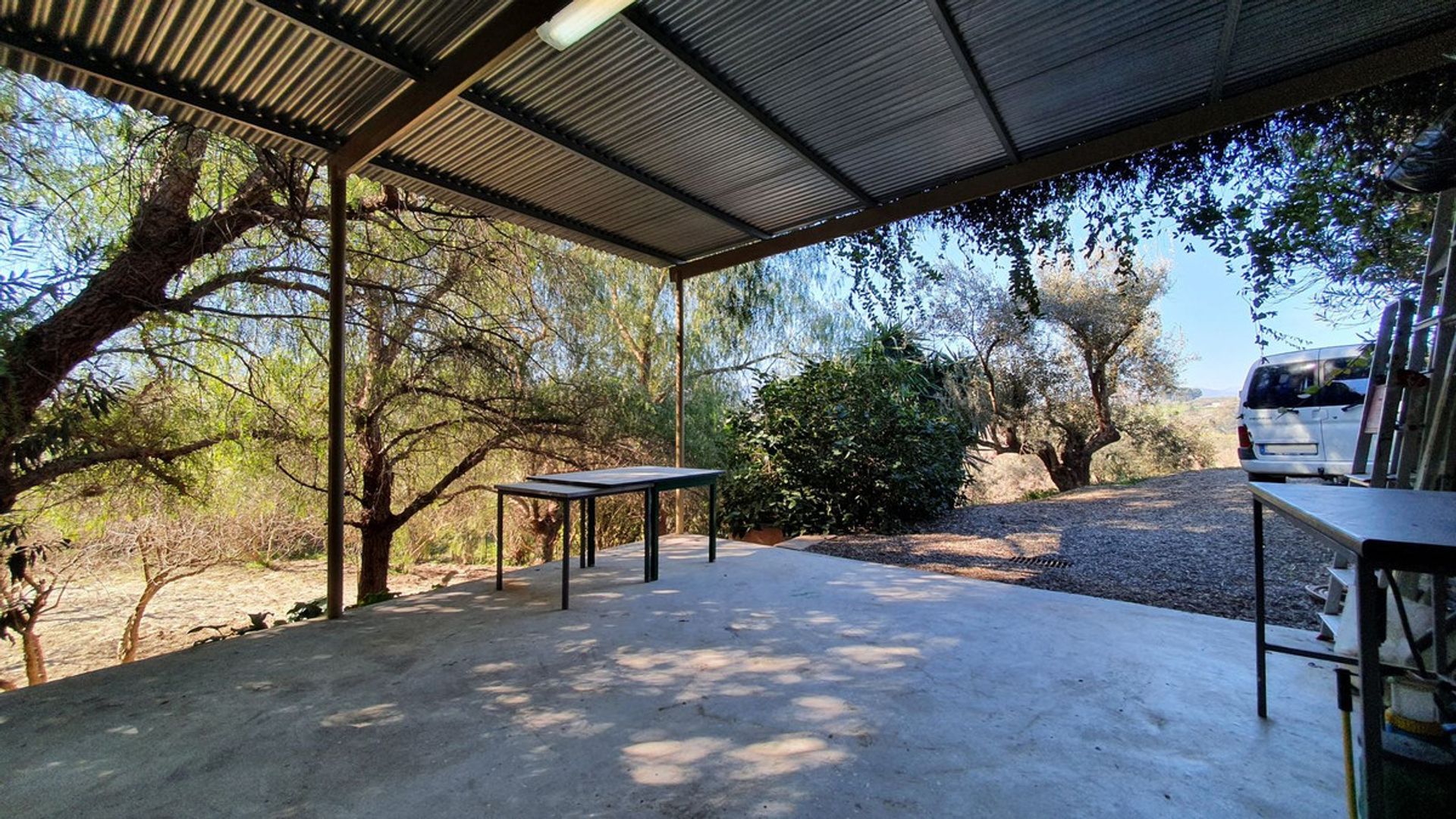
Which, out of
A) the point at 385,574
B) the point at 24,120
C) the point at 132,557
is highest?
the point at 24,120

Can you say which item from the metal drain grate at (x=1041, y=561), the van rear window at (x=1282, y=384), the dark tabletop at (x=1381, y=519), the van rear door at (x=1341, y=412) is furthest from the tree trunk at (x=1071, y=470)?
the dark tabletop at (x=1381, y=519)

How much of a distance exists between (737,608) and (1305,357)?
17.3 ft

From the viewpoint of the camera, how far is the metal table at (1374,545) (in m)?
0.95

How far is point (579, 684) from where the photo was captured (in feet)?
7.54

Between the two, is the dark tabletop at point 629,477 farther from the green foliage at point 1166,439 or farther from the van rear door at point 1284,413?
the green foliage at point 1166,439

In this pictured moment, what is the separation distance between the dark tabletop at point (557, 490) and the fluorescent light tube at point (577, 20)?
217cm

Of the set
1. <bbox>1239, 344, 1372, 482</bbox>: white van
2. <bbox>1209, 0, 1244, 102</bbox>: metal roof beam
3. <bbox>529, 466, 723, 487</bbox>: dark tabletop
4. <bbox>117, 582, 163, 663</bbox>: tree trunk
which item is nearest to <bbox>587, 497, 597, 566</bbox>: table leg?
<bbox>529, 466, 723, 487</bbox>: dark tabletop

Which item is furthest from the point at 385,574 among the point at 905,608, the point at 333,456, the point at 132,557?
the point at 905,608

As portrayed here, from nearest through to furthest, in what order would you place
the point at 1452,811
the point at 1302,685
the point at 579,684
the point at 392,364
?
the point at 1452,811 → the point at 1302,685 → the point at 579,684 → the point at 392,364

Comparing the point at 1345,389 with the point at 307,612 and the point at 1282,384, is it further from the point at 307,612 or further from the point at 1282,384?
the point at 307,612

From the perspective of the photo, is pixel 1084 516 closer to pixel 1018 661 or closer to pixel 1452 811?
pixel 1018 661

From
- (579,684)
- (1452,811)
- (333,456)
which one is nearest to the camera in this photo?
(1452,811)

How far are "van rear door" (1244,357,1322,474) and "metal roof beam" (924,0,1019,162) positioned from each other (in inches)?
142

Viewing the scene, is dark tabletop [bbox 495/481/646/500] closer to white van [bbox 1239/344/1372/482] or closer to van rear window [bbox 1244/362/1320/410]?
white van [bbox 1239/344/1372/482]
